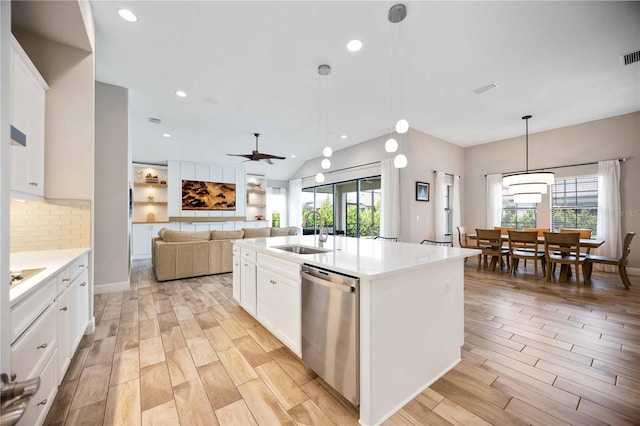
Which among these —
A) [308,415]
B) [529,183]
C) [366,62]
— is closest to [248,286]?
[308,415]

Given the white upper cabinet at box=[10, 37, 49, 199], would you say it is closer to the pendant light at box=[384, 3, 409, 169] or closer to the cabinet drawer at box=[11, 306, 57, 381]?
the cabinet drawer at box=[11, 306, 57, 381]

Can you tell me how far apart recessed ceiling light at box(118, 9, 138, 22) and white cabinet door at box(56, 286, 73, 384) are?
2396 mm

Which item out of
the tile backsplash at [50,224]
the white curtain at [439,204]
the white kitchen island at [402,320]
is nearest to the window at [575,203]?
the white curtain at [439,204]

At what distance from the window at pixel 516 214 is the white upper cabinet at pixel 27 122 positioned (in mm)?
7853

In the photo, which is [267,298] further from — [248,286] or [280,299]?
[248,286]

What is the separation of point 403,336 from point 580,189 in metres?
6.38

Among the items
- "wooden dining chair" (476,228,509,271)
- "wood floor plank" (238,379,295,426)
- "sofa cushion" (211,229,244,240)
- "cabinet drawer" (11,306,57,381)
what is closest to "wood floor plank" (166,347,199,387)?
"wood floor plank" (238,379,295,426)

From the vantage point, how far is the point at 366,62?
3105 mm

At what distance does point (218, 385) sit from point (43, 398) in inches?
35.3

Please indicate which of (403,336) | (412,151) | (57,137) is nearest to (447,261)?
(403,336)

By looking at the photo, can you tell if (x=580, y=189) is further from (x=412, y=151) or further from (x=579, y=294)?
(x=412, y=151)

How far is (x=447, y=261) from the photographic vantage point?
1.88 metres

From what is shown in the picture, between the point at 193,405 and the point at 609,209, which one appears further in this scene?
the point at 609,209

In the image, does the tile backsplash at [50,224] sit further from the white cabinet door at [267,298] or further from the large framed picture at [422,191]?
the large framed picture at [422,191]
